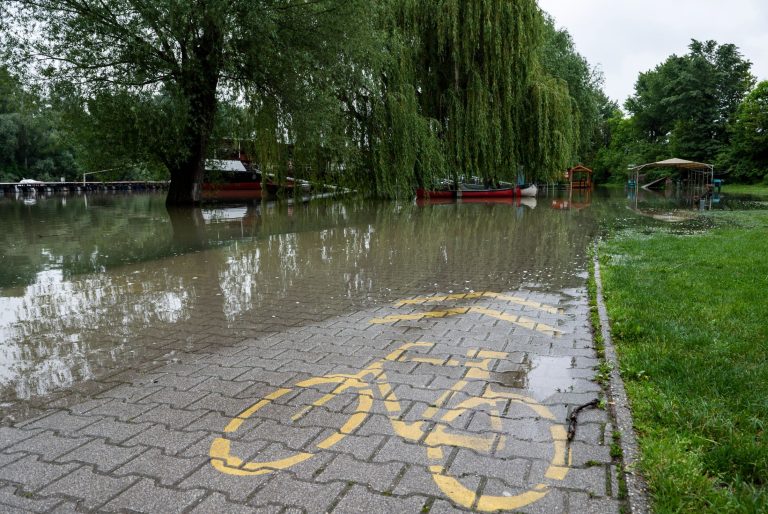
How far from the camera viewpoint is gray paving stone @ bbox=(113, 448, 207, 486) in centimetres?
277

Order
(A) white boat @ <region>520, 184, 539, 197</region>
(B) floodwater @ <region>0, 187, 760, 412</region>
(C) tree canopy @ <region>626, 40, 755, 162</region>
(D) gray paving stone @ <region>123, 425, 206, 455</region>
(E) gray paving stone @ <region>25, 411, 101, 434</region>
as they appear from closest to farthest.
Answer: (D) gray paving stone @ <region>123, 425, 206, 455</region> → (E) gray paving stone @ <region>25, 411, 101, 434</region> → (B) floodwater @ <region>0, 187, 760, 412</region> → (A) white boat @ <region>520, 184, 539, 197</region> → (C) tree canopy @ <region>626, 40, 755, 162</region>

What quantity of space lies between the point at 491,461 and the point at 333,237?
36.7 ft

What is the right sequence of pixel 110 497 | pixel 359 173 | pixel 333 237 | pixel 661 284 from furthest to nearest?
pixel 359 173 < pixel 333 237 < pixel 661 284 < pixel 110 497

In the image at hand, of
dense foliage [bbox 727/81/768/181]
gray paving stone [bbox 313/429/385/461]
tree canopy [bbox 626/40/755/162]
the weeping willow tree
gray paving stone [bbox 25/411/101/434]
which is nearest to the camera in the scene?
gray paving stone [bbox 313/429/385/461]

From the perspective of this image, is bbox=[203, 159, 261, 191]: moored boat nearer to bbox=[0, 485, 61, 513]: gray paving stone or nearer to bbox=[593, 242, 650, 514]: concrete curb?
bbox=[593, 242, 650, 514]: concrete curb

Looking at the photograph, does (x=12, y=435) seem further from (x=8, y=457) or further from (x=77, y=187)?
(x=77, y=187)

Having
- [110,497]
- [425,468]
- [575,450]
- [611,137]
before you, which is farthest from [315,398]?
[611,137]

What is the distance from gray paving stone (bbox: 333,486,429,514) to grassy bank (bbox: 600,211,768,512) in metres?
1.06

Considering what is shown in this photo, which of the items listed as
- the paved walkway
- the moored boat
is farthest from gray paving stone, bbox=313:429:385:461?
the moored boat

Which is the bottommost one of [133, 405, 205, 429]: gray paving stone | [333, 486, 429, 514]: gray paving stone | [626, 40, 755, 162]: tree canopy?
[333, 486, 429, 514]: gray paving stone

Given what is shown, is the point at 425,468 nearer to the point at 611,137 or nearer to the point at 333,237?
the point at 333,237

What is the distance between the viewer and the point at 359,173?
25516mm

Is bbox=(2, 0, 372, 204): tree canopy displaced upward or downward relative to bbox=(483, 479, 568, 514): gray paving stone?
upward

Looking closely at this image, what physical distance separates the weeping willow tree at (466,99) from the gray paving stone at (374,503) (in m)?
22.6
